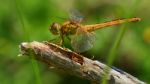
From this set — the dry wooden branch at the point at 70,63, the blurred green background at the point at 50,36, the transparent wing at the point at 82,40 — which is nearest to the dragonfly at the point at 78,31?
the transparent wing at the point at 82,40

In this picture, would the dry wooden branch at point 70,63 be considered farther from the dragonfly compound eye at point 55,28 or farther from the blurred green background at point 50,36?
the blurred green background at point 50,36

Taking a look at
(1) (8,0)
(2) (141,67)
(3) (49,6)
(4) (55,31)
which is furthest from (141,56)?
(4) (55,31)

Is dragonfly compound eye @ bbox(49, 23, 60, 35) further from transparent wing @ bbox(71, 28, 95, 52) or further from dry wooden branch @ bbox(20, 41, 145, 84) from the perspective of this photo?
dry wooden branch @ bbox(20, 41, 145, 84)

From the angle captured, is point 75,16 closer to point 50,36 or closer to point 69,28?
point 69,28

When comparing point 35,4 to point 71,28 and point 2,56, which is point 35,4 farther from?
point 71,28

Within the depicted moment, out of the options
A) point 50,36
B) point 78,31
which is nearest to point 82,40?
point 78,31

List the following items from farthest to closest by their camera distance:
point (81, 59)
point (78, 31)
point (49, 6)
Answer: point (49, 6) → point (78, 31) → point (81, 59)
